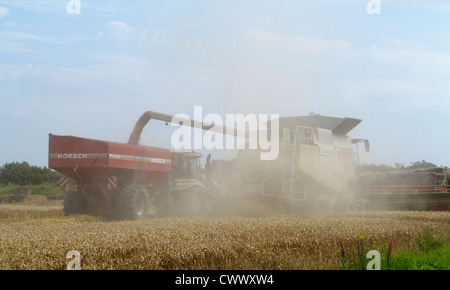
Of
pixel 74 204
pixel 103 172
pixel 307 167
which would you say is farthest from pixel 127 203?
pixel 307 167

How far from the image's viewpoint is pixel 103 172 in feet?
48.5

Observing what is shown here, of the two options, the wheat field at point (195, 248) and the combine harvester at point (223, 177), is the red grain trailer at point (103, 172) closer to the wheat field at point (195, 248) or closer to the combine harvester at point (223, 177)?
the combine harvester at point (223, 177)

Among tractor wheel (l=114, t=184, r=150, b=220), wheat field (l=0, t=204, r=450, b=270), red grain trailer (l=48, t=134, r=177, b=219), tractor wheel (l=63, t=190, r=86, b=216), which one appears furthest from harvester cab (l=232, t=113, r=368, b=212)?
wheat field (l=0, t=204, r=450, b=270)

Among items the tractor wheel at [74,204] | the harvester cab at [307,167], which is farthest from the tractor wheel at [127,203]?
the harvester cab at [307,167]

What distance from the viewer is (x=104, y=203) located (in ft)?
50.6

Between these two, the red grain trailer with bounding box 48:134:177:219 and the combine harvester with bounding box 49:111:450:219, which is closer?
the red grain trailer with bounding box 48:134:177:219

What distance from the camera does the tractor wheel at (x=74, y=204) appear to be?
15.7 meters

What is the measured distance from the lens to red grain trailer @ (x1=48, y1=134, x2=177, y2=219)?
14625 millimetres

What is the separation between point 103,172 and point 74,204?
1824 millimetres

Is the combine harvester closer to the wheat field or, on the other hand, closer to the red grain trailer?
the red grain trailer

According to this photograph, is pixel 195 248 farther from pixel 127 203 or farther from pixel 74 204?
pixel 74 204
